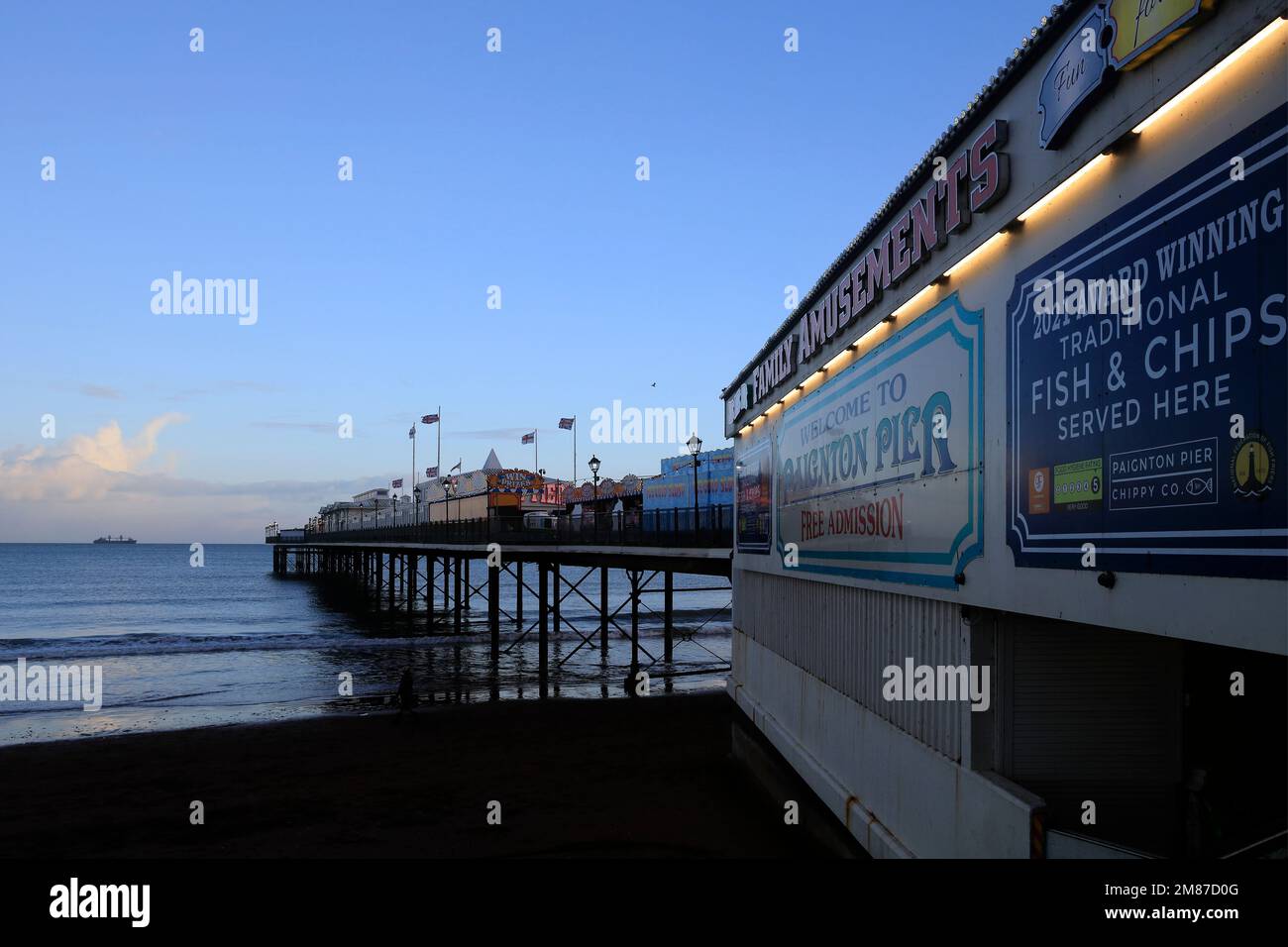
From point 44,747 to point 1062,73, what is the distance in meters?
24.9

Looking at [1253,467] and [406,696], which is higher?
[1253,467]

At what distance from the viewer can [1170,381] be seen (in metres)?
5.29

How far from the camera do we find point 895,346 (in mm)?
10062

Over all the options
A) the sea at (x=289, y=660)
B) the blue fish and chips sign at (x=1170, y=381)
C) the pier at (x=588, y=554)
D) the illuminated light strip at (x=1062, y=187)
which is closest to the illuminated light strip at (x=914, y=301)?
the illuminated light strip at (x=1062, y=187)

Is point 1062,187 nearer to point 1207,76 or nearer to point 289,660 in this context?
point 1207,76

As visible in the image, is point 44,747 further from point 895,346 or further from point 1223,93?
point 1223,93

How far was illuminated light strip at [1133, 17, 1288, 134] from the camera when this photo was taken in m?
4.63

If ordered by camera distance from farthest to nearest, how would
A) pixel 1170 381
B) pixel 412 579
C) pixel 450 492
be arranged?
1. pixel 450 492
2. pixel 412 579
3. pixel 1170 381

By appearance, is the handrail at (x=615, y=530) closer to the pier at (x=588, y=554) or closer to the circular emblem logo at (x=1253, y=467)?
the pier at (x=588, y=554)

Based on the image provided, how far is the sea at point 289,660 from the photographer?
96.5 ft

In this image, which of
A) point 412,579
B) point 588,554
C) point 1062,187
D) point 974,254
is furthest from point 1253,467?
point 412,579

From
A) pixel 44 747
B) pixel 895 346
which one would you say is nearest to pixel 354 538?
pixel 44 747

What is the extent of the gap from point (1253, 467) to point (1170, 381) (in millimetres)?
775
